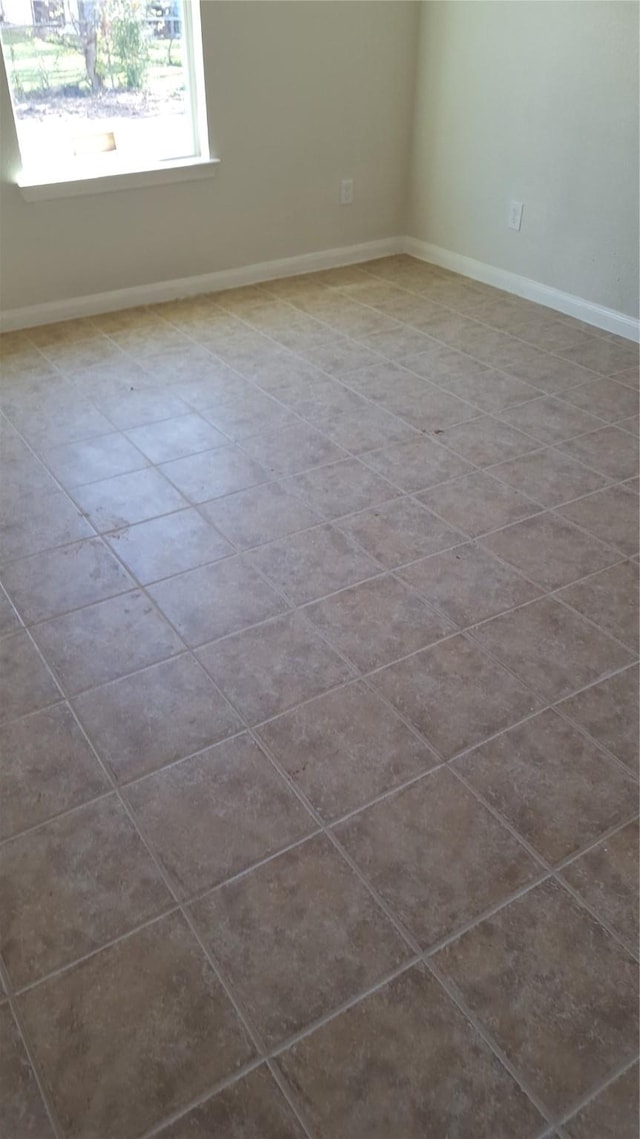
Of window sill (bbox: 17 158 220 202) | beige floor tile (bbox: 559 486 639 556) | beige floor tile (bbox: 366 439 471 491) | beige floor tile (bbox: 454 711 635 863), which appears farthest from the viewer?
window sill (bbox: 17 158 220 202)

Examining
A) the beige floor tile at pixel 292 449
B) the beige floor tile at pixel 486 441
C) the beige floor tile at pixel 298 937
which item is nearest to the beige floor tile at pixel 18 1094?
the beige floor tile at pixel 298 937

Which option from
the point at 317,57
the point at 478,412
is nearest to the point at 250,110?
the point at 317,57

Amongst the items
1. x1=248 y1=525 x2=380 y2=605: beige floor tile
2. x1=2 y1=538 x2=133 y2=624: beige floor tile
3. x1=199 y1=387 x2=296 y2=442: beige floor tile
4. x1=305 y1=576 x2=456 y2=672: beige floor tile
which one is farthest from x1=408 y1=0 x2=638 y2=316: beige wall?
x1=2 y1=538 x2=133 y2=624: beige floor tile

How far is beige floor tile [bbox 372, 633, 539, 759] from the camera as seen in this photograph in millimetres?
1754

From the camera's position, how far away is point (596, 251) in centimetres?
356

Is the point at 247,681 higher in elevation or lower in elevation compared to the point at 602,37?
lower

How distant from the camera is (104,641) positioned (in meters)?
1.97

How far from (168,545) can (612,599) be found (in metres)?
1.12

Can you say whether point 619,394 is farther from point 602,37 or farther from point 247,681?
point 247,681

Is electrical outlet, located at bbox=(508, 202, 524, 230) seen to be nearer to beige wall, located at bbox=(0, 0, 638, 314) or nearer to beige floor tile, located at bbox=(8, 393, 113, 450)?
beige wall, located at bbox=(0, 0, 638, 314)

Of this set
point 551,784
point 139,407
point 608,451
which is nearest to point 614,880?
point 551,784

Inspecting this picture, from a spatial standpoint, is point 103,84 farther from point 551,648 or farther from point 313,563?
point 551,648

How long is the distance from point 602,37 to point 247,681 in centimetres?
286

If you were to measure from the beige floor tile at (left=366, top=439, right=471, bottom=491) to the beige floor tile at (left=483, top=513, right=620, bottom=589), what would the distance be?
322mm
